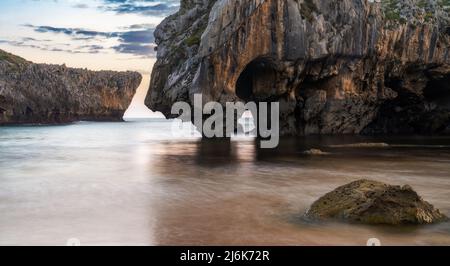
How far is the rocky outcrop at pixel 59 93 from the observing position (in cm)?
12425

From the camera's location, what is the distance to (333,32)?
2099 inches

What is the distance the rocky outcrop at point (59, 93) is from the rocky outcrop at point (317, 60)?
74500mm

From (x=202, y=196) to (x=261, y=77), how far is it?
35749mm

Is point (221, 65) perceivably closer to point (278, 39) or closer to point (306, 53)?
point (278, 39)

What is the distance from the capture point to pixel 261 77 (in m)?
54.2

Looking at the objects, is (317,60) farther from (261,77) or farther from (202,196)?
(202,196)

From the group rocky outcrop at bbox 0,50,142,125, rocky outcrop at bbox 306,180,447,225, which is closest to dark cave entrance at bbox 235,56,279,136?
rocky outcrop at bbox 306,180,447,225

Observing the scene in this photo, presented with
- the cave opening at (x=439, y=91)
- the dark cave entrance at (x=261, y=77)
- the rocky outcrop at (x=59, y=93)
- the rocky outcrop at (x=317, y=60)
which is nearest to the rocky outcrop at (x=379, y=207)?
the rocky outcrop at (x=317, y=60)

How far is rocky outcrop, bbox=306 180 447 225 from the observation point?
1427 centimetres

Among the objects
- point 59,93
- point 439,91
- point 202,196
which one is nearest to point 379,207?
point 202,196

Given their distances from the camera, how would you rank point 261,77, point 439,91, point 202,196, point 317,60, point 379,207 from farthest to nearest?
1. point 439,91
2. point 261,77
3. point 317,60
4. point 202,196
5. point 379,207

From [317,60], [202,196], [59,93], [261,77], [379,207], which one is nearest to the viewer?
[379,207]

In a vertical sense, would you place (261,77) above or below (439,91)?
Answer: above

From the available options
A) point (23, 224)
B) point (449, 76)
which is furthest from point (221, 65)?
point (23, 224)
